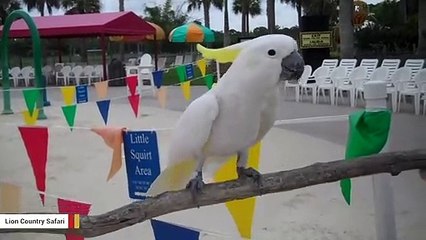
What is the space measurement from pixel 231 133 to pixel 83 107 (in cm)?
902

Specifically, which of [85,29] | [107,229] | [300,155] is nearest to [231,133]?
[107,229]

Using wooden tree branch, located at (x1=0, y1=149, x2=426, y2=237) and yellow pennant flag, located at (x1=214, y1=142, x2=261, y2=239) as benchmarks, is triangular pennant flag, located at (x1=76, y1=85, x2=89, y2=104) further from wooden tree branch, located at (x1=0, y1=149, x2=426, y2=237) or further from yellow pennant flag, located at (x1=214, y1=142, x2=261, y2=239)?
wooden tree branch, located at (x1=0, y1=149, x2=426, y2=237)

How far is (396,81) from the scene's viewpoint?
8.57m

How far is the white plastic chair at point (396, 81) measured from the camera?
8.37 metres

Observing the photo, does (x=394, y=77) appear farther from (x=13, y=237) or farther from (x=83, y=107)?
(x=13, y=237)

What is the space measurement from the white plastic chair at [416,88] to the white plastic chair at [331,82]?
5.34 ft

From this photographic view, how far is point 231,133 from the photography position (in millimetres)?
1899

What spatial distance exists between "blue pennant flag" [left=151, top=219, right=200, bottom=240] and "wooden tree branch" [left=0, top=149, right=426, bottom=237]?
616 millimetres

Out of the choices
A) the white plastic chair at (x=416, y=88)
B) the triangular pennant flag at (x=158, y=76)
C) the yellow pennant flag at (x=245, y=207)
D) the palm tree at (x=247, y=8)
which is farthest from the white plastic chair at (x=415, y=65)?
the palm tree at (x=247, y=8)

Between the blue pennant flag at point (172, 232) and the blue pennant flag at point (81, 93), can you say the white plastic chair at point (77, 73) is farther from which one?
the blue pennant flag at point (172, 232)

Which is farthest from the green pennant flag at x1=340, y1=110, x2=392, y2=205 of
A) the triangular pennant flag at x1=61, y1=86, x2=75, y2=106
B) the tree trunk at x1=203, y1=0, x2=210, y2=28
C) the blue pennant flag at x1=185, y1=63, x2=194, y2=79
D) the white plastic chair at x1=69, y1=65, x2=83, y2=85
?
the tree trunk at x1=203, y1=0, x2=210, y2=28

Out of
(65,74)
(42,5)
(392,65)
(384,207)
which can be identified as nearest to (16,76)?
(65,74)

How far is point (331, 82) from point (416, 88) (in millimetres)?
2176

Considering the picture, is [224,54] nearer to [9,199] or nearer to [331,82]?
[9,199]
